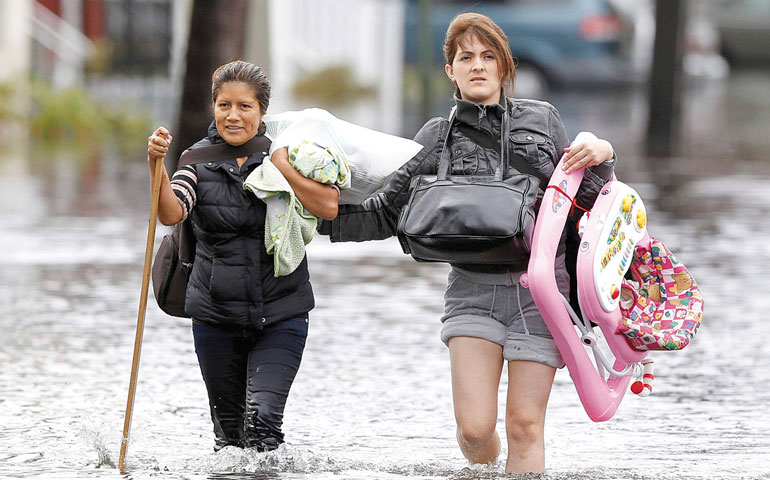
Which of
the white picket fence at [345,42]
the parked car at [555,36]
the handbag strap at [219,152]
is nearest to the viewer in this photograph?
the handbag strap at [219,152]

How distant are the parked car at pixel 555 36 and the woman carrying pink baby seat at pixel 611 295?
77.0ft

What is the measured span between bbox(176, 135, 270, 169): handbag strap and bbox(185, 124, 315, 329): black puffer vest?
0.07ft

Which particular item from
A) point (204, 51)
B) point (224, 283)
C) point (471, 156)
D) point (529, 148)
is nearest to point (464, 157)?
point (471, 156)

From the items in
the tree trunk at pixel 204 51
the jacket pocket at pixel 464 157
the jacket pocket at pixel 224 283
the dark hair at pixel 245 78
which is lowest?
the jacket pocket at pixel 224 283

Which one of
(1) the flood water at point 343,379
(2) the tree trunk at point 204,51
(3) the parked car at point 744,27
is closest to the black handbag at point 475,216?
(1) the flood water at point 343,379

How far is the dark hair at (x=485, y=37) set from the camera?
527 cm

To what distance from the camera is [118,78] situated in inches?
1033

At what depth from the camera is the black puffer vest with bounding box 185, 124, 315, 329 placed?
5.34 metres

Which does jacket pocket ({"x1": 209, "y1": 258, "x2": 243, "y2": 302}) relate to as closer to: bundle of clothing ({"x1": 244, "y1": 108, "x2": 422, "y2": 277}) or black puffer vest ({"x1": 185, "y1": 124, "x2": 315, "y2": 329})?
black puffer vest ({"x1": 185, "y1": 124, "x2": 315, "y2": 329})

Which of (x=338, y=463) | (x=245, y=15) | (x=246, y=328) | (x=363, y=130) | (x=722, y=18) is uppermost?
(x=722, y=18)

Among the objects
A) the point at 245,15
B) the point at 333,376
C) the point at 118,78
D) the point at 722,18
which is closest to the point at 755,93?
the point at 722,18

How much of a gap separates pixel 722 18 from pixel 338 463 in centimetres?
3496

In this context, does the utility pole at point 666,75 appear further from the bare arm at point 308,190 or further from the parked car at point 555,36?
the bare arm at point 308,190

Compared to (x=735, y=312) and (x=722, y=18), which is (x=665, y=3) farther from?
(x=722, y=18)
